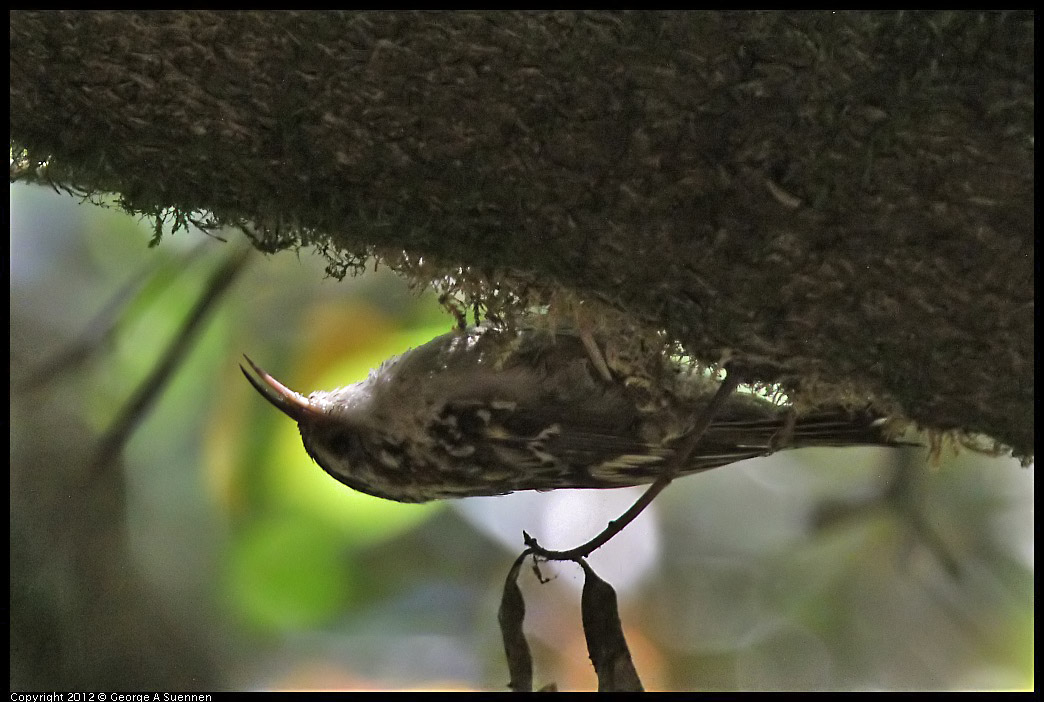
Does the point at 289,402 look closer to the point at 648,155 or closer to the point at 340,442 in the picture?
the point at 340,442

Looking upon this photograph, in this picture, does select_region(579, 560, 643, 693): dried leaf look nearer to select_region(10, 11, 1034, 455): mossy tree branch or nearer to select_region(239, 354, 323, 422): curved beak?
select_region(10, 11, 1034, 455): mossy tree branch

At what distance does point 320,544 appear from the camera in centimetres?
319

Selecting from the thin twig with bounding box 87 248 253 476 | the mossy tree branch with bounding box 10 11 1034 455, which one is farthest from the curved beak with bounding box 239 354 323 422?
the mossy tree branch with bounding box 10 11 1034 455

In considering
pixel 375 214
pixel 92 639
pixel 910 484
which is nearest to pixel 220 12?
pixel 375 214

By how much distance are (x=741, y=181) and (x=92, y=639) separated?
2795mm

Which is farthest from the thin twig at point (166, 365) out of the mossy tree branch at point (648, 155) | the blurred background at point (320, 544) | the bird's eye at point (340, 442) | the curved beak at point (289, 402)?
the mossy tree branch at point (648, 155)

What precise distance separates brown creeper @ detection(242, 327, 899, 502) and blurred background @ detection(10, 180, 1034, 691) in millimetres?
738

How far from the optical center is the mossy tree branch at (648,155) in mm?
957

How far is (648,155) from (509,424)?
798 mm

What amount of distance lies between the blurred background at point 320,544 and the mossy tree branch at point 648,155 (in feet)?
4.61

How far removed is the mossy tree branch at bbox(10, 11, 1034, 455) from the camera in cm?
96

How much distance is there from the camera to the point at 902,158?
97 centimetres

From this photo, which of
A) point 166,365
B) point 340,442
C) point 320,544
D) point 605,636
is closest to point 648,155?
point 605,636

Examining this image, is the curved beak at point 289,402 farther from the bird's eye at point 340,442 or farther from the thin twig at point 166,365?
the thin twig at point 166,365
